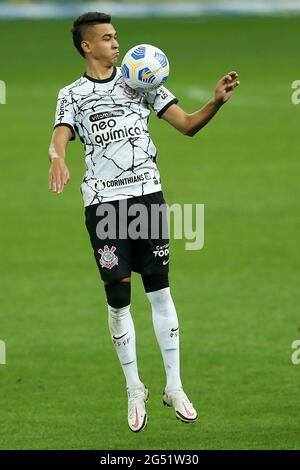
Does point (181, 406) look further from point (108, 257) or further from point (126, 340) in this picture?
point (108, 257)

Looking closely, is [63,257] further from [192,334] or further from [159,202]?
[159,202]

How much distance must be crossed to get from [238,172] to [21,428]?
52.5ft

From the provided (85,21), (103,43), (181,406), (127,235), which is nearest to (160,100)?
(103,43)

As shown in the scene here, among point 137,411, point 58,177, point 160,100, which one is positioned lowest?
point 137,411

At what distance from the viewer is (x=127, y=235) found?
11586 mm

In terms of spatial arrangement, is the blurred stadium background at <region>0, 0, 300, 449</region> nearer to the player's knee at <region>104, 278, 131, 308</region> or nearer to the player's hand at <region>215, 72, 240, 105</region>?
the player's knee at <region>104, 278, 131, 308</region>

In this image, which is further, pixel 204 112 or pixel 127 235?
pixel 127 235

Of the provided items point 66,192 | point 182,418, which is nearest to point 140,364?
point 182,418

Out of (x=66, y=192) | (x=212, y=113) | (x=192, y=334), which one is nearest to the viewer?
(x=212, y=113)

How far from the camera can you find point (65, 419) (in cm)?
1343

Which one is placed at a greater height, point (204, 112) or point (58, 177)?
point (204, 112)

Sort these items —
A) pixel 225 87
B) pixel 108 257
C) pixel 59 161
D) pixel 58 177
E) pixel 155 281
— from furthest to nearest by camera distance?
pixel 155 281, pixel 108 257, pixel 225 87, pixel 59 161, pixel 58 177

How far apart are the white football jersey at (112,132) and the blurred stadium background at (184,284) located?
8.19 feet

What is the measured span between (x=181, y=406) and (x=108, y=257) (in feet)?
4.57
